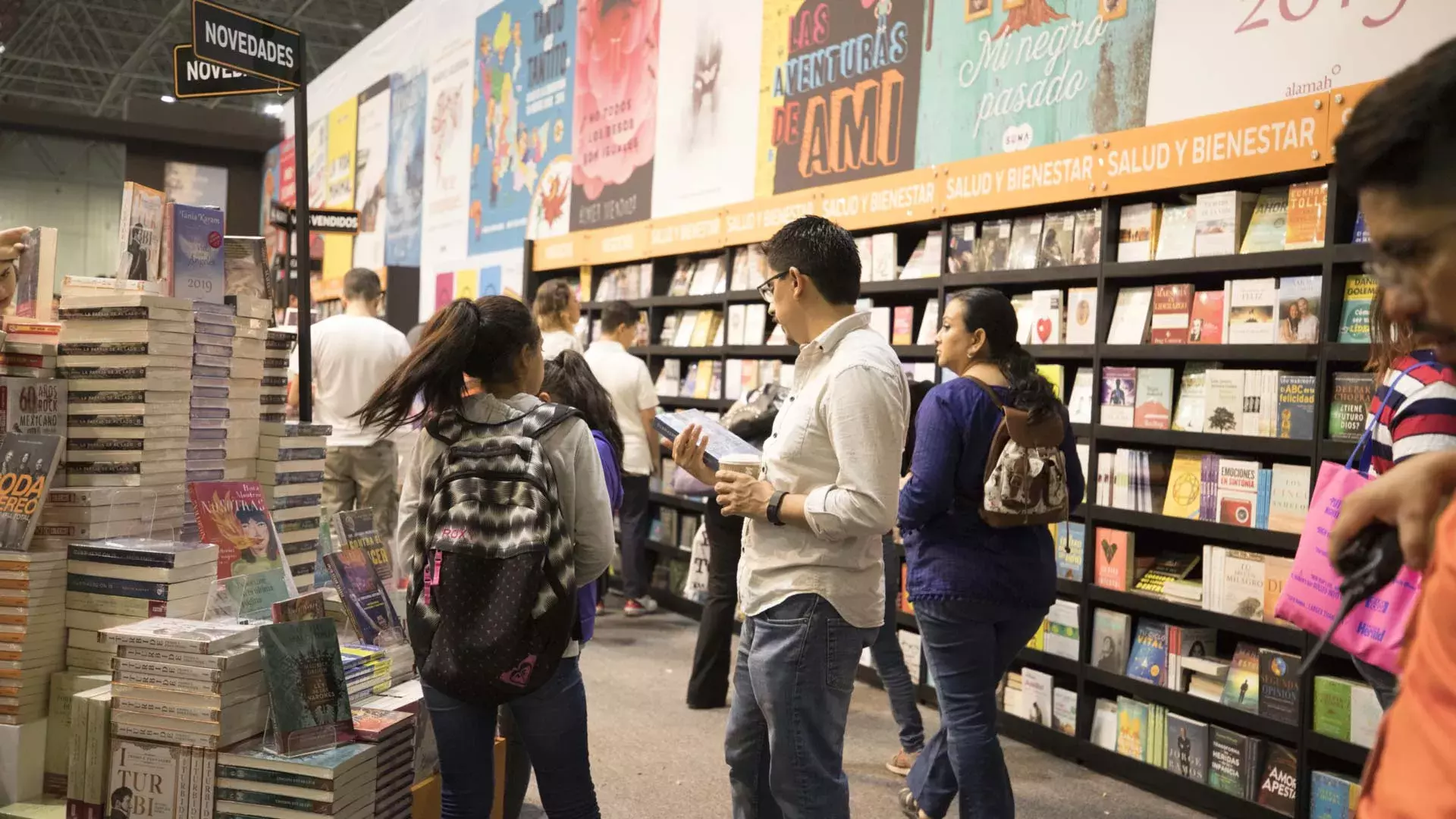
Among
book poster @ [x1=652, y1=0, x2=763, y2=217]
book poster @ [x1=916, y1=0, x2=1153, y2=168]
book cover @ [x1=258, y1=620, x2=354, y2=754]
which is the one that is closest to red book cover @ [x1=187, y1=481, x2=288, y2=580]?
book cover @ [x1=258, y1=620, x2=354, y2=754]

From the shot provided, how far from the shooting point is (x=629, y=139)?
8031mm

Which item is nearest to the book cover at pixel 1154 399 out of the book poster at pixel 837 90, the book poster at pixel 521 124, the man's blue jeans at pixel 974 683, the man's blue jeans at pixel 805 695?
the man's blue jeans at pixel 974 683

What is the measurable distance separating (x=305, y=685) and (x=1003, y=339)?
6.49ft

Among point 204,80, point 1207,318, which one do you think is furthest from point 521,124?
point 1207,318

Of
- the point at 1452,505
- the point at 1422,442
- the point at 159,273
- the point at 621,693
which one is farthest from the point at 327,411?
the point at 1452,505

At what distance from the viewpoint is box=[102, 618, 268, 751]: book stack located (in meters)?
2.39

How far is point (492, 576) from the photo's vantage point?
2143 mm

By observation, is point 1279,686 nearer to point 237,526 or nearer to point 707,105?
point 237,526

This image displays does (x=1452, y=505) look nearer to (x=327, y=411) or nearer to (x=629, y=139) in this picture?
(x=327, y=411)

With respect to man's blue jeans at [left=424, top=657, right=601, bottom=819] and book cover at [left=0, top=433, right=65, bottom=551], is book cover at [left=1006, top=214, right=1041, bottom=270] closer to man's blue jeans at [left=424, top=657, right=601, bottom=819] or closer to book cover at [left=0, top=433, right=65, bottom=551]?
man's blue jeans at [left=424, top=657, right=601, bottom=819]

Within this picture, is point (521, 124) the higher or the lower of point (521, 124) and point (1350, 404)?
the higher

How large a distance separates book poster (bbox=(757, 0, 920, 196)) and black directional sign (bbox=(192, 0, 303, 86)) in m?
2.97

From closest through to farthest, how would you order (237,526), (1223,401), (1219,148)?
(237,526)
(1219,148)
(1223,401)

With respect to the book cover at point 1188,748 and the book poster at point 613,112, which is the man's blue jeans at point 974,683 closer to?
the book cover at point 1188,748
